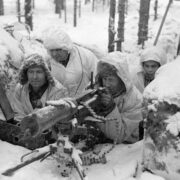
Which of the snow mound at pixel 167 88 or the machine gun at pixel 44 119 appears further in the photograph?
the snow mound at pixel 167 88

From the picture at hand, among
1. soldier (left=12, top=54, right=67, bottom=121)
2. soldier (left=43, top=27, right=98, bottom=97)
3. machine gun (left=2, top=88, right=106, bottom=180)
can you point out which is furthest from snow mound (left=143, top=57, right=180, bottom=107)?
soldier (left=43, top=27, right=98, bottom=97)

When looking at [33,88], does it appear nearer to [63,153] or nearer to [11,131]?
[11,131]

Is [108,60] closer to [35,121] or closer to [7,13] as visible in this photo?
[35,121]

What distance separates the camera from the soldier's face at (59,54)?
A: 4379 mm

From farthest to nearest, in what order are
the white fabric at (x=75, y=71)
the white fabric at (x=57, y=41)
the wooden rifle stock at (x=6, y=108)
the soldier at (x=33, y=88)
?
1. the white fabric at (x=75, y=71)
2. the white fabric at (x=57, y=41)
3. the soldier at (x=33, y=88)
4. the wooden rifle stock at (x=6, y=108)

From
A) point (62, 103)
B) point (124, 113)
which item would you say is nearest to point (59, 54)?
point (124, 113)

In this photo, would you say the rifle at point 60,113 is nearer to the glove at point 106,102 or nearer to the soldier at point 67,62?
the glove at point 106,102

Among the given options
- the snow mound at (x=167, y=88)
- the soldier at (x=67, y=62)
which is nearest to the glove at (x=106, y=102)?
the snow mound at (x=167, y=88)

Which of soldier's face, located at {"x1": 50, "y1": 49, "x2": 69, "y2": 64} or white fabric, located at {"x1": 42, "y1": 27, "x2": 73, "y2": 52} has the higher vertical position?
white fabric, located at {"x1": 42, "y1": 27, "x2": 73, "y2": 52}

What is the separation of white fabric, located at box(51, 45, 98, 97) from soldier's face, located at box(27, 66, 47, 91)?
0.88 metres

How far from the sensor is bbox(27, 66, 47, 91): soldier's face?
11.3 feet

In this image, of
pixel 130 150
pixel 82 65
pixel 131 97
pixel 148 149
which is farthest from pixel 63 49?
pixel 148 149

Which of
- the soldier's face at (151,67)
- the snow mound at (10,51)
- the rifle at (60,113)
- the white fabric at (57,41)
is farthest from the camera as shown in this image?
the soldier's face at (151,67)

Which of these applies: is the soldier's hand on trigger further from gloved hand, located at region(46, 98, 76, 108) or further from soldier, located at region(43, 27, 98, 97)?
soldier, located at region(43, 27, 98, 97)
